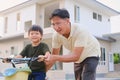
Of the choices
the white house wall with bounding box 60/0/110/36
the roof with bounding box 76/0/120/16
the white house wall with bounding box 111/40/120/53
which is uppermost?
the roof with bounding box 76/0/120/16

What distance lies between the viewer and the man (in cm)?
197

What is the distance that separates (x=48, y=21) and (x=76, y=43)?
676 inches

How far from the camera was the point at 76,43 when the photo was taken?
2119 millimetres

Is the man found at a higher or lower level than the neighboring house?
lower

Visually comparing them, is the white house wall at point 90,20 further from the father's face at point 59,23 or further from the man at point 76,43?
the father's face at point 59,23

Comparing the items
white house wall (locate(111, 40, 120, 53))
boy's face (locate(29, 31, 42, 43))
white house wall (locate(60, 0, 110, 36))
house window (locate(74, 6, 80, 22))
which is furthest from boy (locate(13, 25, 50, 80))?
white house wall (locate(111, 40, 120, 53))

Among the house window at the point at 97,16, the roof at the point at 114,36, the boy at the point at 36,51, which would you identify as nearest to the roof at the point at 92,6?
the house window at the point at 97,16

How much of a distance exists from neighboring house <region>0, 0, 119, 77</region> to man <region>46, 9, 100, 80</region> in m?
12.5

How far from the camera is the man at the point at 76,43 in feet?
6.47

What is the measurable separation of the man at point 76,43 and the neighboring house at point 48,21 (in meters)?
12.5

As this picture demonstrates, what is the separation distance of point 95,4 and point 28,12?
16.9 feet

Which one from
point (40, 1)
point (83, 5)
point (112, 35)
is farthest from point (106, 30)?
point (40, 1)

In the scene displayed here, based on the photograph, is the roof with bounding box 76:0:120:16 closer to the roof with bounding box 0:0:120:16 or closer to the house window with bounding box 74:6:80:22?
the roof with bounding box 0:0:120:16

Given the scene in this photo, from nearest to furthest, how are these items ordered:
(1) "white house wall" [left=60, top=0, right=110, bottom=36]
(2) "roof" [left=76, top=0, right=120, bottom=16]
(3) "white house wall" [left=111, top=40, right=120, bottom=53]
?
(1) "white house wall" [left=60, top=0, right=110, bottom=36] < (2) "roof" [left=76, top=0, right=120, bottom=16] < (3) "white house wall" [left=111, top=40, right=120, bottom=53]
